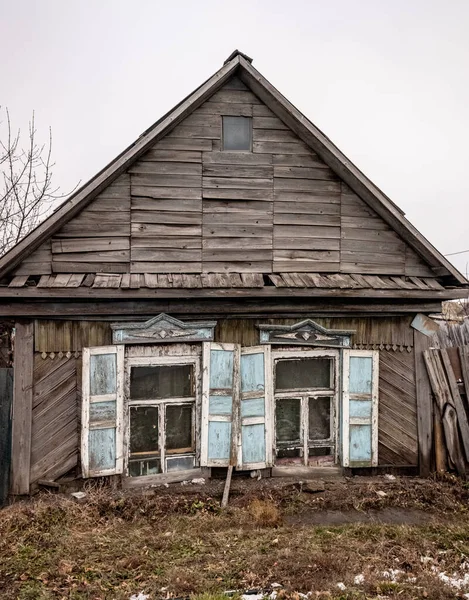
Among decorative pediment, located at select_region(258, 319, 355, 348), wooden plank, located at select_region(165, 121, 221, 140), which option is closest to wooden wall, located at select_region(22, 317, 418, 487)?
decorative pediment, located at select_region(258, 319, 355, 348)

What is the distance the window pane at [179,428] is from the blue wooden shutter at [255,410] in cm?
76

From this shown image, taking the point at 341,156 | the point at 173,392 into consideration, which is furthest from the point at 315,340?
the point at 341,156

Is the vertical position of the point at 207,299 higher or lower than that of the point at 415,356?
higher

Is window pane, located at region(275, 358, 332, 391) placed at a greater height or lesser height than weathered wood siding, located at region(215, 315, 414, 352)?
lesser

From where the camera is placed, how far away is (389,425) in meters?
6.94

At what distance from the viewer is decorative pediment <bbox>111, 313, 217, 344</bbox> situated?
20.3 ft

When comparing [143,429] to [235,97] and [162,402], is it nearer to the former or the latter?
[162,402]

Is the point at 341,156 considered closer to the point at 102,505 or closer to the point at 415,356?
the point at 415,356

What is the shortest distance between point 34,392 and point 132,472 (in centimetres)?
173

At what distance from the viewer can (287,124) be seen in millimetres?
6852

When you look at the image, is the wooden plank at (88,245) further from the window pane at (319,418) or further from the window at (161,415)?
the window pane at (319,418)

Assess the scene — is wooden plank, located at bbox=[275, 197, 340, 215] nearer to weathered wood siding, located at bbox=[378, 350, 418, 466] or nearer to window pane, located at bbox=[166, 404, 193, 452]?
weathered wood siding, located at bbox=[378, 350, 418, 466]

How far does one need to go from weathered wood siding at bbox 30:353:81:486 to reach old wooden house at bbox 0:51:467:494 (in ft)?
0.06

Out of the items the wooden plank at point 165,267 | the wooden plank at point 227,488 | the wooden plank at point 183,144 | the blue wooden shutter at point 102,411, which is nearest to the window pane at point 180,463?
the wooden plank at point 227,488
